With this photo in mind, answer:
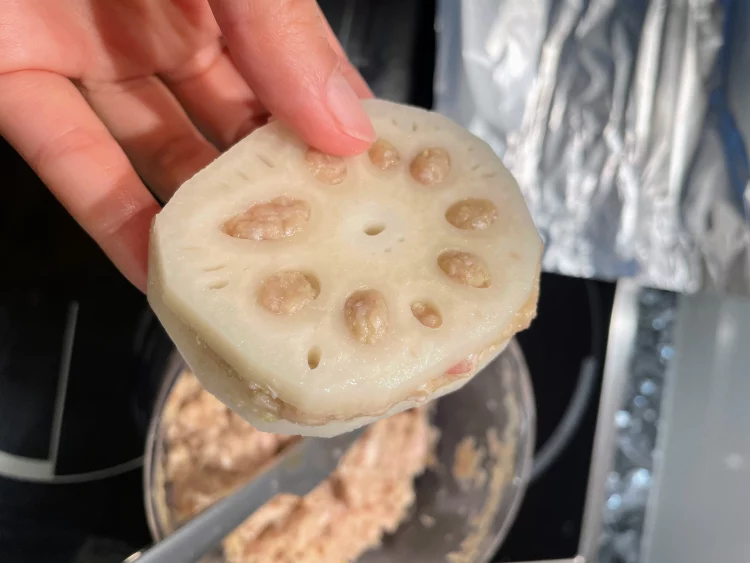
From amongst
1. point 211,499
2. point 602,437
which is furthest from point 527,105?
point 211,499

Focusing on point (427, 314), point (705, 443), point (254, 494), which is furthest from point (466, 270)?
point (705, 443)

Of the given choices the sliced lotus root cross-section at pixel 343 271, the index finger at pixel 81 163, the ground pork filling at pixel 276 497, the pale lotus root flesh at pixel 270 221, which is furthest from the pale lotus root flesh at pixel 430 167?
the ground pork filling at pixel 276 497

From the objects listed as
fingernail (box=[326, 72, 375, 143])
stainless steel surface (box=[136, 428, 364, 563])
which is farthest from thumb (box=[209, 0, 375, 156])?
stainless steel surface (box=[136, 428, 364, 563])

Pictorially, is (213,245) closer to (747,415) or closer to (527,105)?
(527,105)

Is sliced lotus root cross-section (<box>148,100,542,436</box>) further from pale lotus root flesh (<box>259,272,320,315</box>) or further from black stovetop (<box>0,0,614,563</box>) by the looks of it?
black stovetop (<box>0,0,614,563</box>)

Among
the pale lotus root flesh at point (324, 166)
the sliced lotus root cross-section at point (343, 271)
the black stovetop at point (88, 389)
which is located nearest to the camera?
the sliced lotus root cross-section at point (343, 271)

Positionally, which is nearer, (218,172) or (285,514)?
(218,172)

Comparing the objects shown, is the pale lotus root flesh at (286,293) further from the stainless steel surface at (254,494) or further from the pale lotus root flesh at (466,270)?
the stainless steel surface at (254,494)
